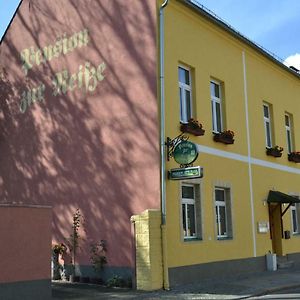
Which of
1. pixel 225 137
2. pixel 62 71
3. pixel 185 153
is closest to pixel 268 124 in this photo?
pixel 225 137

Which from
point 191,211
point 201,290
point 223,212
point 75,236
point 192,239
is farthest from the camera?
point 223,212

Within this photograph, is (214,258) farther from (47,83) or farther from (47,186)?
(47,83)

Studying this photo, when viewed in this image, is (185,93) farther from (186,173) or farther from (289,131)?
(289,131)

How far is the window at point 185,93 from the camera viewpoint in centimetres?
1562

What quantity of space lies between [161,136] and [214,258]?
417 cm

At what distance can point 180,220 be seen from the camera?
1450 centimetres

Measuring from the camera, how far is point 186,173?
13648mm

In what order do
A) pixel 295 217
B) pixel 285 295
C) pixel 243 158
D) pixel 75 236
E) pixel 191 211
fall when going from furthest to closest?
pixel 295 217 < pixel 243 158 < pixel 75 236 < pixel 191 211 < pixel 285 295

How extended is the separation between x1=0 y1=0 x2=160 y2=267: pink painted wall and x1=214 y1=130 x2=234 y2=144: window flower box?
9.36ft

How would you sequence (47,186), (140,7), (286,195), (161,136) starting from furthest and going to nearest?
(286,195)
(47,186)
(140,7)
(161,136)

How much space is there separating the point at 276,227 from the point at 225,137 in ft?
16.8

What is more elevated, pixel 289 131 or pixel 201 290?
pixel 289 131

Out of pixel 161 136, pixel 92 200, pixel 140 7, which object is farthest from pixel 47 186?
pixel 140 7

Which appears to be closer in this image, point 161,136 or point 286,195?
point 161,136
